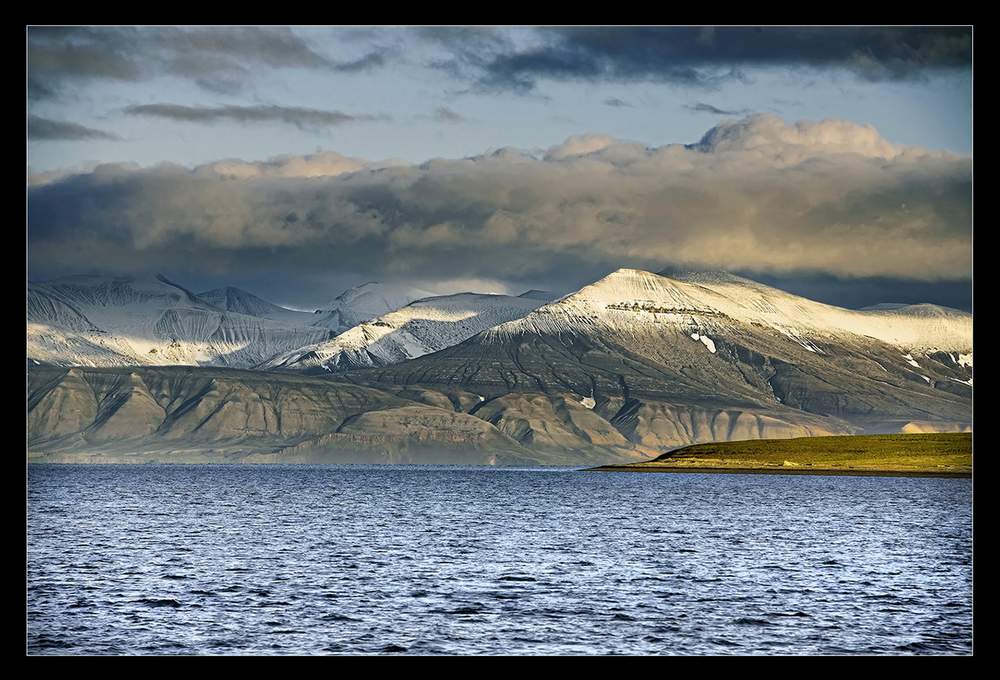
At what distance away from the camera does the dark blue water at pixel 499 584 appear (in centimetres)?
4703

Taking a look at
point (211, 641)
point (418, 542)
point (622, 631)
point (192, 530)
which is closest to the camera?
point (211, 641)

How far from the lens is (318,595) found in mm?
59500

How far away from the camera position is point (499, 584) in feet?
213

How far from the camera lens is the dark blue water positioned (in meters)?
47.0
